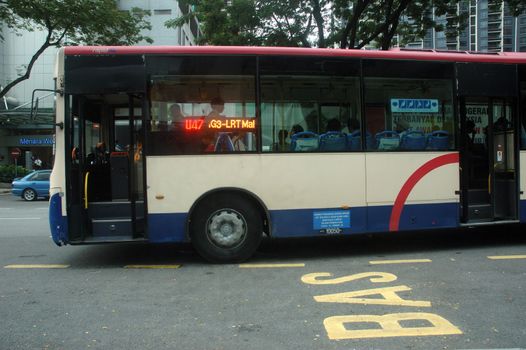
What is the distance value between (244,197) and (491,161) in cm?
416

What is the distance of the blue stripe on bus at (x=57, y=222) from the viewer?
6477 mm

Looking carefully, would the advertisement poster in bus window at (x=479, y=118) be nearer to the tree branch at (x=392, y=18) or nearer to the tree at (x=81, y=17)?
the tree branch at (x=392, y=18)

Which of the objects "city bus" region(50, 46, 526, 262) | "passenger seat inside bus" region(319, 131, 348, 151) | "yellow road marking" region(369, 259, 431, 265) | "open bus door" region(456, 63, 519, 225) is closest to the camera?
"city bus" region(50, 46, 526, 262)

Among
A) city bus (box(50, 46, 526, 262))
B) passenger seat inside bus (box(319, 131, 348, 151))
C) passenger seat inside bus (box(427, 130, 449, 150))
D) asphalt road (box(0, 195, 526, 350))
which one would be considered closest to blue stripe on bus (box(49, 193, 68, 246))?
city bus (box(50, 46, 526, 262))

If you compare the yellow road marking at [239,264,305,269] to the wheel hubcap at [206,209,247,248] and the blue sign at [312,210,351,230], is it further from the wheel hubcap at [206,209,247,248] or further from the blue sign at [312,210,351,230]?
the blue sign at [312,210,351,230]

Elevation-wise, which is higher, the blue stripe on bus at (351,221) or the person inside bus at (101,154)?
the person inside bus at (101,154)

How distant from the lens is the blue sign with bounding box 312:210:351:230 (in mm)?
7000

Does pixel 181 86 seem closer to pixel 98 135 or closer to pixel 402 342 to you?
pixel 98 135

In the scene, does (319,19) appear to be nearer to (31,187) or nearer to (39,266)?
(39,266)

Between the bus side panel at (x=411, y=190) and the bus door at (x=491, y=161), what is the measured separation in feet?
1.51

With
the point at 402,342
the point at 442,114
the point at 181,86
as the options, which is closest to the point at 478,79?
the point at 442,114

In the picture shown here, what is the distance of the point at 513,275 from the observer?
605 cm

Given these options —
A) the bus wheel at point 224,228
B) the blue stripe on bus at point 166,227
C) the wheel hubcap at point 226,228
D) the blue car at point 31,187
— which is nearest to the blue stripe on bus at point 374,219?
the bus wheel at point 224,228

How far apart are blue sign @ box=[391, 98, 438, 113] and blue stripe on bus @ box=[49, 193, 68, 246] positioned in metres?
4.89
